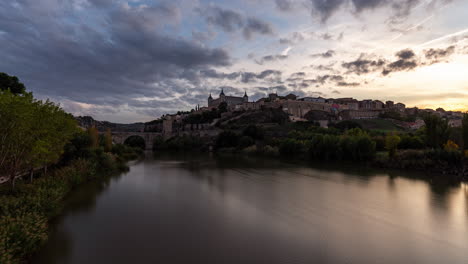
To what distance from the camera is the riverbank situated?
635 cm

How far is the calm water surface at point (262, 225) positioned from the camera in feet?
25.2

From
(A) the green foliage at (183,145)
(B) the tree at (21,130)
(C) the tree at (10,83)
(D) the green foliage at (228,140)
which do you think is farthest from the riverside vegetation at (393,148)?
(C) the tree at (10,83)

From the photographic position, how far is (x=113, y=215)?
11.6 m

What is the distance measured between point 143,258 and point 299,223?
581 centimetres

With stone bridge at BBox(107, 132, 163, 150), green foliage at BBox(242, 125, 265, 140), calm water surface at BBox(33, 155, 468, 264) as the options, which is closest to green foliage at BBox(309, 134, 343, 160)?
calm water surface at BBox(33, 155, 468, 264)

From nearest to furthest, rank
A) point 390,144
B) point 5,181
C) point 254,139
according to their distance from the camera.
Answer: point 5,181 → point 390,144 → point 254,139

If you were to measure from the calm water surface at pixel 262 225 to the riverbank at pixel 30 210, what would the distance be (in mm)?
624

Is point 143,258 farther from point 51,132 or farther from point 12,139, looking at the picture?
point 51,132

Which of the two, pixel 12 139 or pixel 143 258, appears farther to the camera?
pixel 12 139

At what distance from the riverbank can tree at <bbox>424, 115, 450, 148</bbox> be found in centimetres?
3104

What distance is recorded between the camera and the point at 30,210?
9.02m

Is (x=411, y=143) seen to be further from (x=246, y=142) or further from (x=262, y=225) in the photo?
(x=246, y=142)

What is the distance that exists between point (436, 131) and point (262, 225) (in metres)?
25.9

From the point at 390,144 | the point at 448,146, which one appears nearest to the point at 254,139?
the point at 390,144
